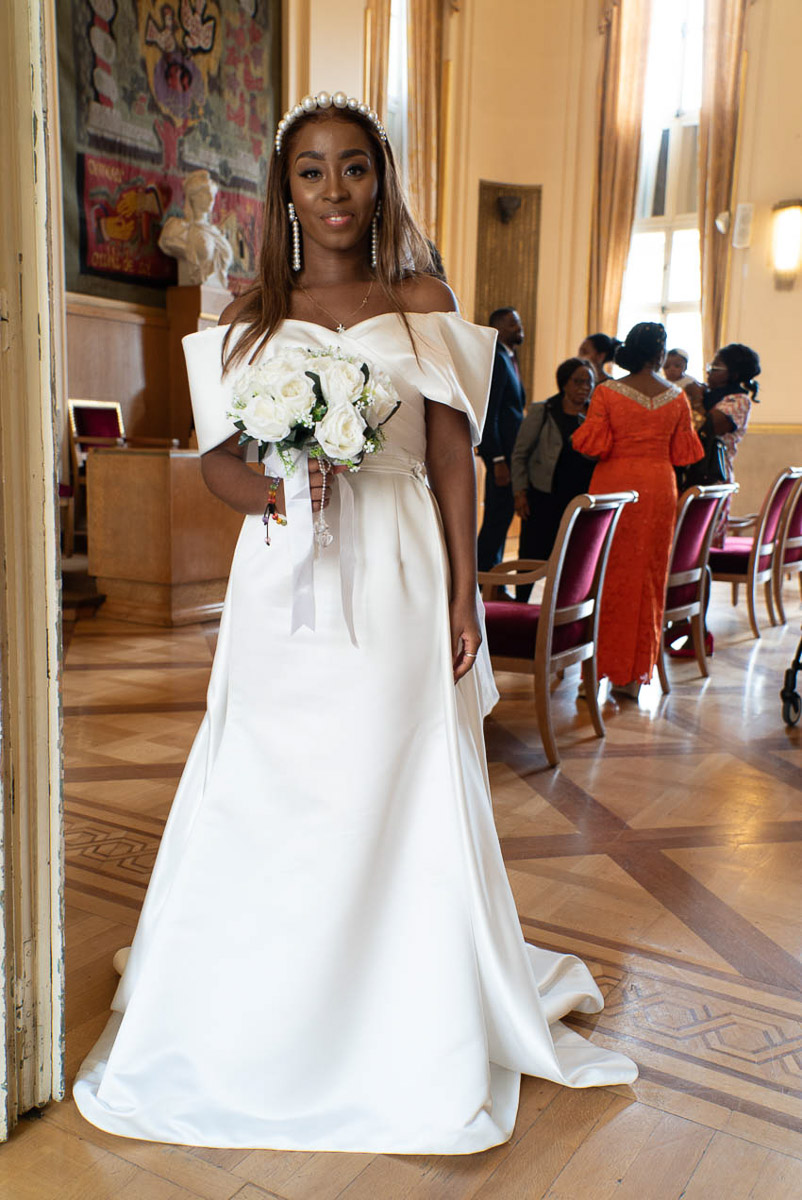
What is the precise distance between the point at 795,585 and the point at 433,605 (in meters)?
9.08

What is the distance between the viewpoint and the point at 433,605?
1.98m

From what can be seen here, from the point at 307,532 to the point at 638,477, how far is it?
357cm

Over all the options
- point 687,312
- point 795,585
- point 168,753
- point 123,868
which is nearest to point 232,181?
point 687,312

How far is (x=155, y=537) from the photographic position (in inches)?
264

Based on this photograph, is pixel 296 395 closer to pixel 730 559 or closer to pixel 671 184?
pixel 730 559

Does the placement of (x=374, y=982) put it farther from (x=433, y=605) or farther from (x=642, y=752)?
(x=642, y=752)

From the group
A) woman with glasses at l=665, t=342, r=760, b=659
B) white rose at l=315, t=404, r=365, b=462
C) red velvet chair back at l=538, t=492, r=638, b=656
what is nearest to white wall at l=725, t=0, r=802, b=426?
woman with glasses at l=665, t=342, r=760, b=659

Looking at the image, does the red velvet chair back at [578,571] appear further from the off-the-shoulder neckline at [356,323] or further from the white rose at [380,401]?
the white rose at [380,401]

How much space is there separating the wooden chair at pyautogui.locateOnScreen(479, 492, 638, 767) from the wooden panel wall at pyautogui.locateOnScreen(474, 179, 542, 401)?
8769 mm

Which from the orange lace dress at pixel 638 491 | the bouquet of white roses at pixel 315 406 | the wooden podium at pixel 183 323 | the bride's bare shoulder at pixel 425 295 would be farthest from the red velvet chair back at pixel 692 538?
the wooden podium at pixel 183 323

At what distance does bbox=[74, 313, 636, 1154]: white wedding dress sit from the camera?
187 centimetres

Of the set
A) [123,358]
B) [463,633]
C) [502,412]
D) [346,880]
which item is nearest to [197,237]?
[123,358]

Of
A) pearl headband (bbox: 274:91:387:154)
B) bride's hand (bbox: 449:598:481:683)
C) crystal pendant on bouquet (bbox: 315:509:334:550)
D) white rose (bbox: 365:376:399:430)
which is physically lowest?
bride's hand (bbox: 449:598:481:683)

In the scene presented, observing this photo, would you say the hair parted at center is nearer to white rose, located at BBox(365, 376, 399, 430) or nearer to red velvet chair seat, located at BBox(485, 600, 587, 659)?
white rose, located at BBox(365, 376, 399, 430)
